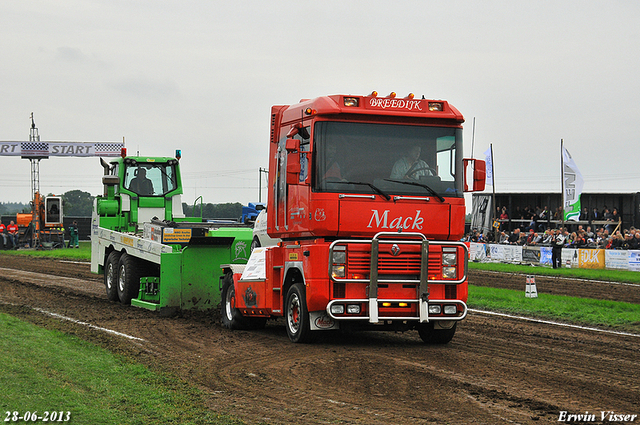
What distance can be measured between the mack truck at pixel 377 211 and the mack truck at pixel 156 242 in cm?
370

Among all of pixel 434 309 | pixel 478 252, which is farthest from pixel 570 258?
pixel 434 309

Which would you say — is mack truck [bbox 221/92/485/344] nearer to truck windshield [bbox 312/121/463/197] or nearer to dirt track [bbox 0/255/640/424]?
truck windshield [bbox 312/121/463/197]

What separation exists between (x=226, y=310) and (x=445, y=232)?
15.0 feet

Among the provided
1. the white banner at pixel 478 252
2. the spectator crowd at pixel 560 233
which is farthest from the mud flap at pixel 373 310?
the white banner at pixel 478 252

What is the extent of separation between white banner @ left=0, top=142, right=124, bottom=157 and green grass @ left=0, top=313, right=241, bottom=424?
52545 mm

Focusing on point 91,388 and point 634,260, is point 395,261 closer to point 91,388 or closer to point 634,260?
point 91,388

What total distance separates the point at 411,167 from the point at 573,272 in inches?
797

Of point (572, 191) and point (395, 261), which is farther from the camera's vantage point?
point (572, 191)

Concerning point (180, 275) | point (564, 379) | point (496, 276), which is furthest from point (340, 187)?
point (496, 276)

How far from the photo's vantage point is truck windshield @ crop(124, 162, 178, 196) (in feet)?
61.8

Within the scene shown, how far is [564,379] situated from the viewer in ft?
28.3

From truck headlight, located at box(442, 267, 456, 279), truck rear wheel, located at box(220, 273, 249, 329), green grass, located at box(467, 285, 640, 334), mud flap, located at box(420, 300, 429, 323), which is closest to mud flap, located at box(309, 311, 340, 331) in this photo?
mud flap, located at box(420, 300, 429, 323)

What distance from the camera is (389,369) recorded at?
9039mm

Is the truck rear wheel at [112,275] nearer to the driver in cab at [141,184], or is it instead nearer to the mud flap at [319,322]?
the driver in cab at [141,184]
